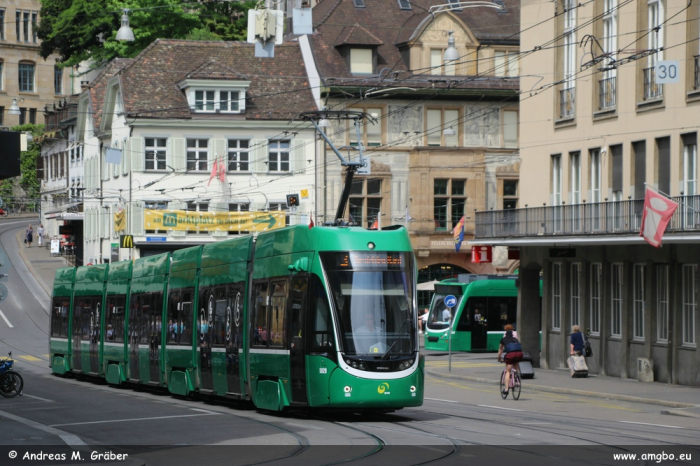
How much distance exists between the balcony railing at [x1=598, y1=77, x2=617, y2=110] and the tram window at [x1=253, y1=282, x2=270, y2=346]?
17765 millimetres

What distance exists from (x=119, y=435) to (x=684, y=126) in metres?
19.5

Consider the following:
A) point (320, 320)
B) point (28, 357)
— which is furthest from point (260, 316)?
point (28, 357)

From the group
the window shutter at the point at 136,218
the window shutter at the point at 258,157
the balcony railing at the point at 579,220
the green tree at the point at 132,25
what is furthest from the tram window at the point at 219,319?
the green tree at the point at 132,25

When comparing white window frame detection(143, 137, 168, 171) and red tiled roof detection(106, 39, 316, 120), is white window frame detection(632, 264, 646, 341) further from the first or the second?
white window frame detection(143, 137, 168, 171)

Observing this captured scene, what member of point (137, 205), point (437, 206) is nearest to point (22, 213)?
point (137, 205)

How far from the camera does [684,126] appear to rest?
33.4 metres

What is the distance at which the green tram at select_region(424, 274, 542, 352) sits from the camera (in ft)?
168

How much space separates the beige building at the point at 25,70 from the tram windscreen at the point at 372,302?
121 m

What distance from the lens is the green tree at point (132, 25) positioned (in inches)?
2771

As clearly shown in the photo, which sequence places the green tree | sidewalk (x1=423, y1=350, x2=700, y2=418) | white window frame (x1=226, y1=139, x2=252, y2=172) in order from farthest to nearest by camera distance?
the green tree, white window frame (x1=226, y1=139, x2=252, y2=172), sidewalk (x1=423, y1=350, x2=700, y2=418)

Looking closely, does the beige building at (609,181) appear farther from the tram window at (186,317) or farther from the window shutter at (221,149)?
the window shutter at (221,149)

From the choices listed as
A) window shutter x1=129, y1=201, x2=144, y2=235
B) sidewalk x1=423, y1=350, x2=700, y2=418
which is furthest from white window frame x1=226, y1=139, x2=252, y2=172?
sidewalk x1=423, y1=350, x2=700, y2=418

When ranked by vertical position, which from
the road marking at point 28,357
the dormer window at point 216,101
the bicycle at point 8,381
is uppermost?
the dormer window at point 216,101

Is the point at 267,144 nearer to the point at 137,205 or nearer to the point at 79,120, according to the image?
the point at 137,205
